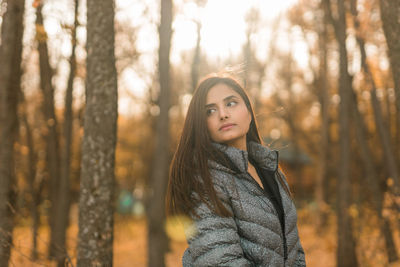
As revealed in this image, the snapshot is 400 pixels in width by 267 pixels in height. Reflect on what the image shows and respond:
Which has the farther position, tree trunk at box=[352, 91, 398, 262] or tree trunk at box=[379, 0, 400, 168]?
tree trunk at box=[352, 91, 398, 262]

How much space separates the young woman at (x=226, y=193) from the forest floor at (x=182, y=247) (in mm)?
1701

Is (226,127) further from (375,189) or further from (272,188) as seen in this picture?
(375,189)

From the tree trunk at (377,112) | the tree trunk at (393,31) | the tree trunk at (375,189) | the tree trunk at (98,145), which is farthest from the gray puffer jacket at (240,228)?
the tree trunk at (375,189)

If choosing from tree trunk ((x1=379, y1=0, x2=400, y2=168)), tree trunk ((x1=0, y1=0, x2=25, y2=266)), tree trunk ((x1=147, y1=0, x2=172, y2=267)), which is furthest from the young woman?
tree trunk ((x1=147, y1=0, x2=172, y2=267))

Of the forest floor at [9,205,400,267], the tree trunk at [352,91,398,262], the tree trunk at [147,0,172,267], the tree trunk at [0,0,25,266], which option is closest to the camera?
the tree trunk at [0,0,25,266]

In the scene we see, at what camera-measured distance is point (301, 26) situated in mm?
17266

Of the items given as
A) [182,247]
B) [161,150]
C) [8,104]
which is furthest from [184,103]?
[8,104]

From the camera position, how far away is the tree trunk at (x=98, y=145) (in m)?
3.51

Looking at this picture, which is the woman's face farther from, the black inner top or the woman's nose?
the black inner top

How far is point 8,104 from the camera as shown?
4.57 m

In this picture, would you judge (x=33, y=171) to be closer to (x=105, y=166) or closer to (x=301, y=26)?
(x=105, y=166)

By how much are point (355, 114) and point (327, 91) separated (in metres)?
7.74

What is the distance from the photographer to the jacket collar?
8.49 ft

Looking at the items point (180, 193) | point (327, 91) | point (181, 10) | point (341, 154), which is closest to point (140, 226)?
point (327, 91)
